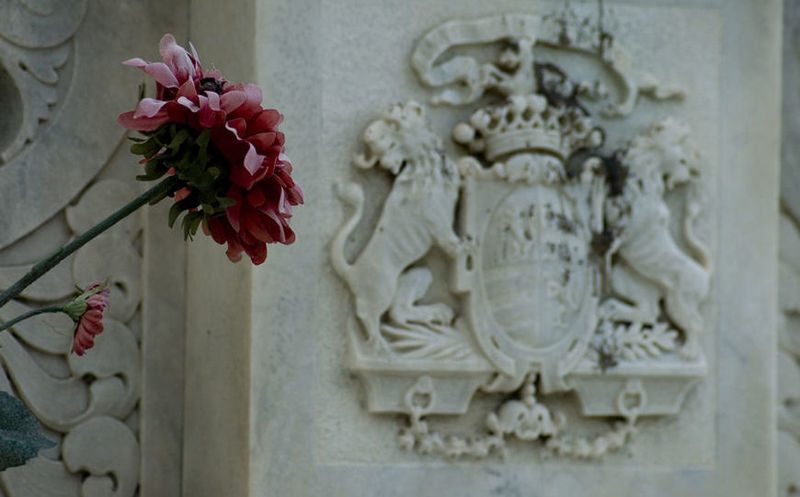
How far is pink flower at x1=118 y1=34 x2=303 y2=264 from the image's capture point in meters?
1.12

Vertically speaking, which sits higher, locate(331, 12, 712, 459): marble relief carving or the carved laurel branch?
the carved laurel branch

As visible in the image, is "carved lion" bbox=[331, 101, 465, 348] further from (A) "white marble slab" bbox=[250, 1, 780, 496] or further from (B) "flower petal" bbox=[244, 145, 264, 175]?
(B) "flower petal" bbox=[244, 145, 264, 175]

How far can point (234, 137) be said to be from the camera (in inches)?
44.4

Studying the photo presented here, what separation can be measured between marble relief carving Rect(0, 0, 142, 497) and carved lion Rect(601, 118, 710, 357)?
119 centimetres

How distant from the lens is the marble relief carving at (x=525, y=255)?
123 inches

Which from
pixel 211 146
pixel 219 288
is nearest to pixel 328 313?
pixel 219 288

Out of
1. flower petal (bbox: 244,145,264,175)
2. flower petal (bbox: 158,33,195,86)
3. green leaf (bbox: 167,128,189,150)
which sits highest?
flower petal (bbox: 158,33,195,86)

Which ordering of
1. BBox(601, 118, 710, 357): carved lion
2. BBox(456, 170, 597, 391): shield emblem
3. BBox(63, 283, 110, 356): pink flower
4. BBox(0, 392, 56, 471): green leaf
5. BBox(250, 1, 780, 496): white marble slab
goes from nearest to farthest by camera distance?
BBox(0, 392, 56, 471): green leaf
BBox(63, 283, 110, 356): pink flower
BBox(250, 1, 780, 496): white marble slab
BBox(456, 170, 597, 391): shield emblem
BBox(601, 118, 710, 357): carved lion

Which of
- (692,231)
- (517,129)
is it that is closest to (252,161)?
(517,129)

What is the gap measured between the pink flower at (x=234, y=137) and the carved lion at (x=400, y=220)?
6.33 ft

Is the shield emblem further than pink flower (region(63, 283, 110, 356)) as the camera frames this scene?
Yes

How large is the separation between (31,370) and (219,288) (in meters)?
0.47

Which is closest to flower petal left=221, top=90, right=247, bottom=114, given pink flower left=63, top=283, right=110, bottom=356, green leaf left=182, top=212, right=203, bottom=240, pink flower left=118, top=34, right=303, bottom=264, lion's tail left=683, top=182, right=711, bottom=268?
pink flower left=118, top=34, right=303, bottom=264

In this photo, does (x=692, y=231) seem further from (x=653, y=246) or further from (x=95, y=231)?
(x=95, y=231)
